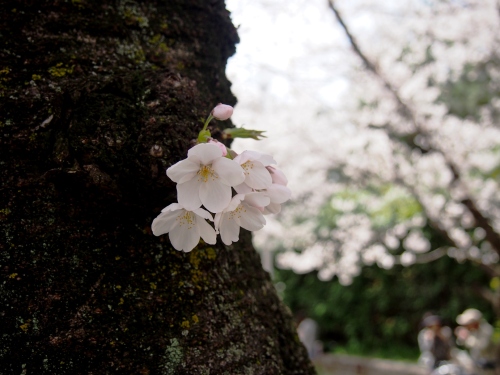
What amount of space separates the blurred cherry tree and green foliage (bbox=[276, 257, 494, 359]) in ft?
2.38

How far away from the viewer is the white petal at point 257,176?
1029 mm

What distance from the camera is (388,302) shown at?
1070cm

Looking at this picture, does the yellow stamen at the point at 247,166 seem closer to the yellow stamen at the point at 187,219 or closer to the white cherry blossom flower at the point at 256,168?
the white cherry blossom flower at the point at 256,168

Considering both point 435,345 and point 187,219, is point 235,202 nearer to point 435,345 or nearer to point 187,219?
point 187,219

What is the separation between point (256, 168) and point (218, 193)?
11 cm

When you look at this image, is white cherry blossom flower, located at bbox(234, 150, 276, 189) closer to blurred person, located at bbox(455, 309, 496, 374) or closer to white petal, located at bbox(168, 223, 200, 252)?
white petal, located at bbox(168, 223, 200, 252)

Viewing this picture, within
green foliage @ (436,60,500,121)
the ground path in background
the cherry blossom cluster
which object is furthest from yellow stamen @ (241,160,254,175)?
green foliage @ (436,60,500,121)

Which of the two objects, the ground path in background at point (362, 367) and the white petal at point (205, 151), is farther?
the ground path in background at point (362, 367)

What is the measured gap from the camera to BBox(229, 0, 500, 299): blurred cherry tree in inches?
270

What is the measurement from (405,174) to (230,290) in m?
6.93

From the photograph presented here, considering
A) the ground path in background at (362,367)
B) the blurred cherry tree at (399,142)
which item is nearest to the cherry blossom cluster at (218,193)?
the blurred cherry tree at (399,142)

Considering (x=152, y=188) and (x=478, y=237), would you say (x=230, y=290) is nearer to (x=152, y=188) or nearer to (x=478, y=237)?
(x=152, y=188)

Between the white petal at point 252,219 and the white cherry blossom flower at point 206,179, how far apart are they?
Result: 9cm

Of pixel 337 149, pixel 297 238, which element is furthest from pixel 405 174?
pixel 297 238
